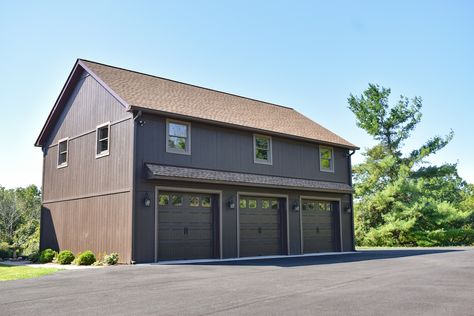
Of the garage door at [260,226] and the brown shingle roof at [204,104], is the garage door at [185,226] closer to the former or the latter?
the garage door at [260,226]

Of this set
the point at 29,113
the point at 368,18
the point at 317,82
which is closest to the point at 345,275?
the point at 368,18

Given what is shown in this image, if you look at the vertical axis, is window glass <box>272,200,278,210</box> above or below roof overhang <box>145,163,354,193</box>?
below

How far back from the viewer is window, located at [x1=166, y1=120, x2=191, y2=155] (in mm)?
16797

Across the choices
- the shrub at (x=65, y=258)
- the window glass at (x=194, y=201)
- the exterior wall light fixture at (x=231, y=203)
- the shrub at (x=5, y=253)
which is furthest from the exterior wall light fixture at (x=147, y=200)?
the shrub at (x=5, y=253)

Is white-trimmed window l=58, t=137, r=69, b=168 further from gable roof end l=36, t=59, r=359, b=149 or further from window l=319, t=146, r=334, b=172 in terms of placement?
window l=319, t=146, r=334, b=172

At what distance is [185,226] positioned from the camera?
1673 cm

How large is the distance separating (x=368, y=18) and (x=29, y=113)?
16.4m

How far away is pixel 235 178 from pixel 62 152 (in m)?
8.14

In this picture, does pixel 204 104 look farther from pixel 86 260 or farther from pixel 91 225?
pixel 86 260

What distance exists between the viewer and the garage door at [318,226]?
69.3ft

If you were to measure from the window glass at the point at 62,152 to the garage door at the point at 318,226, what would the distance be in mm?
10753

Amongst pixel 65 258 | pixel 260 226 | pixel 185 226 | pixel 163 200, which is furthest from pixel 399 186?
pixel 65 258

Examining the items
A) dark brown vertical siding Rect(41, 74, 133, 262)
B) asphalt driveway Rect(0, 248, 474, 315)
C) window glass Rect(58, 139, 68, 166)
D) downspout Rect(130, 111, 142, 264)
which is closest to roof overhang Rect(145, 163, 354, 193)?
downspout Rect(130, 111, 142, 264)

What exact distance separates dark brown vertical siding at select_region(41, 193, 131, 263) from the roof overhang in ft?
4.33
